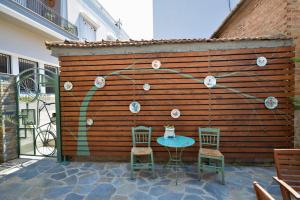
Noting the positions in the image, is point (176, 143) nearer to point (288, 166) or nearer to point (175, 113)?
point (175, 113)

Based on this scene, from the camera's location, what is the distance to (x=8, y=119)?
182 inches

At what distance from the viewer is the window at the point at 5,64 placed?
21.2 feet

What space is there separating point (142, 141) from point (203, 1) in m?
13.4

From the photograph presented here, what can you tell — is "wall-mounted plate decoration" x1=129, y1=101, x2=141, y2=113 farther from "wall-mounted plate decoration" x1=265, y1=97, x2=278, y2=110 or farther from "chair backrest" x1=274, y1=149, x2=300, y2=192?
"wall-mounted plate decoration" x1=265, y1=97, x2=278, y2=110

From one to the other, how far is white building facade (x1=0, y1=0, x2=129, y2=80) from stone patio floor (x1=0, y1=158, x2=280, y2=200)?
5164mm

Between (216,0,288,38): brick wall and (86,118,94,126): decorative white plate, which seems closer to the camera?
(216,0,288,38): brick wall

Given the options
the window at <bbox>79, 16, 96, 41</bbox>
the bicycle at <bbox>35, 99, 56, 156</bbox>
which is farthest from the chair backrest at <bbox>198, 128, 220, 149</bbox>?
the window at <bbox>79, 16, 96, 41</bbox>

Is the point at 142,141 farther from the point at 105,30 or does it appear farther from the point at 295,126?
the point at 105,30

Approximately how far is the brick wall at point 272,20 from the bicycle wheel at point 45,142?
23.2 ft

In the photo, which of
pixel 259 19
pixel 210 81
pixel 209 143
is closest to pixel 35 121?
pixel 209 143

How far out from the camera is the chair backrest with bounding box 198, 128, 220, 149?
4.01m

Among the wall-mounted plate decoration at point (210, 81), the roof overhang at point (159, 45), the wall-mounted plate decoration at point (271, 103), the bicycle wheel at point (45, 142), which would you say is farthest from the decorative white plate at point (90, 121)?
the wall-mounted plate decoration at point (271, 103)

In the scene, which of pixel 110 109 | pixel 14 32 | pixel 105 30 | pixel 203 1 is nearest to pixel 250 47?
pixel 110 109

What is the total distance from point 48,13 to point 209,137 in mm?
10217
